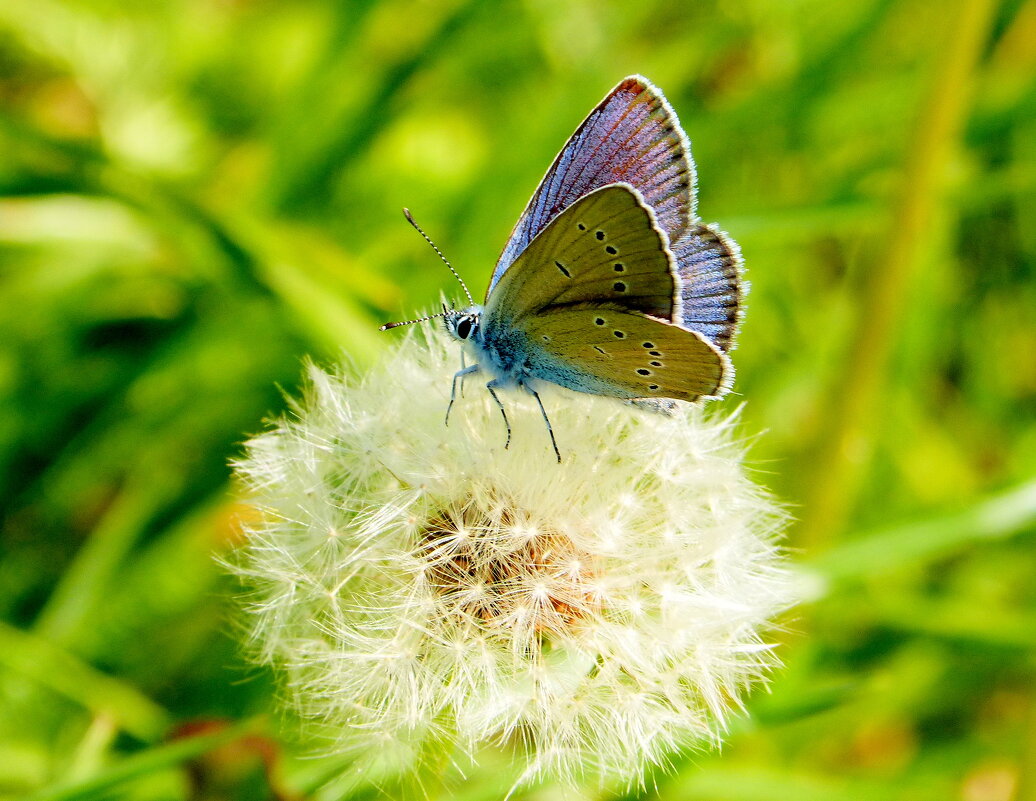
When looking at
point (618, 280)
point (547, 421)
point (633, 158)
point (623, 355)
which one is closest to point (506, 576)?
point (547, 421)

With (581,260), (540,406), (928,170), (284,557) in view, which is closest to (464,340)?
(540,406)

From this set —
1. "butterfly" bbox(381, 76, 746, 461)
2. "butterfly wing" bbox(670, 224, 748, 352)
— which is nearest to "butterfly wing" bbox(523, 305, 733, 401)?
"butterfly" bbox(381, 76, 746, 461)

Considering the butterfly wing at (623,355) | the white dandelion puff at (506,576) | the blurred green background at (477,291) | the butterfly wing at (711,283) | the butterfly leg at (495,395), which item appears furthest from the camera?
the blurred green background at (477,291)

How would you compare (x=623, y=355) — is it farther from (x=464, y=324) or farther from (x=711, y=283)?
(x=464, y=324)

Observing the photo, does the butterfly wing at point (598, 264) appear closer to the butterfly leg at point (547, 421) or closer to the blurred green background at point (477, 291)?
the butterfly leg at point (547, 421)

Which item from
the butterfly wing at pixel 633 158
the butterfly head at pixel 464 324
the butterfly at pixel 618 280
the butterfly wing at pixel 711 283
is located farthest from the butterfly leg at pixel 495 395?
the butterfly wing at pixel 711 283

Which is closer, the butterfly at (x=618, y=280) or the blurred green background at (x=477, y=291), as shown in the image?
the butterfly at (x=618, y=280)

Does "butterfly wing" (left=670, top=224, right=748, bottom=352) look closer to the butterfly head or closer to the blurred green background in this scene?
the butterfly head
